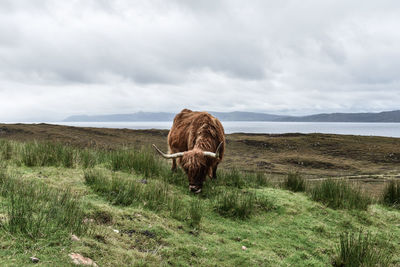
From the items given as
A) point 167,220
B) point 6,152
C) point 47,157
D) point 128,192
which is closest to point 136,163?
point 47,157

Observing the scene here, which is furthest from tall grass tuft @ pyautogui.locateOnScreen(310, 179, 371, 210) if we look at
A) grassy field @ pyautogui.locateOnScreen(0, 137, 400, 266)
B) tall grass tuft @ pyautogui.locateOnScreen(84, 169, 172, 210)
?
tall grass tuft @ pyautogui.locateOnScreen(84, 169, 172, 210)

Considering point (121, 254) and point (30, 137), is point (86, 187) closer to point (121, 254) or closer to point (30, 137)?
point (121, 254)

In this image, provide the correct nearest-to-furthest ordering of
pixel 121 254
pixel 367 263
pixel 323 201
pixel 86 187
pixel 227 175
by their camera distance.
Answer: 1. pixel 121 254
2. pixel 367 263
3. pixel 86 187
4. pixel 323 201
5. pixel 227 175

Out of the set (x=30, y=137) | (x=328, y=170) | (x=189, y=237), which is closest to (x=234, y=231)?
(x=189, y=237)

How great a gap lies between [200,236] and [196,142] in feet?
9.06

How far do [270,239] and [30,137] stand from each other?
17197mm

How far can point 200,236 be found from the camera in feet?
11.8

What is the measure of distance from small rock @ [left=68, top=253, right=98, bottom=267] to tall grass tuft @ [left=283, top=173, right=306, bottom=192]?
5.79m

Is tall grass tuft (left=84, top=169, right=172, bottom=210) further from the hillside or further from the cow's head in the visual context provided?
the hillside

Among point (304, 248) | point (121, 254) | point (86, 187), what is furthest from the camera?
point (86, 187)

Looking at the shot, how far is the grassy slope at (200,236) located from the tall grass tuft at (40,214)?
4.5 inches

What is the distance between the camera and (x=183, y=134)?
7207 mm

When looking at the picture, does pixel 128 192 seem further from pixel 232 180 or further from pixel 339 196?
pixel 339 196

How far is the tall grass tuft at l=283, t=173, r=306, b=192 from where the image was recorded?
6.98 m
